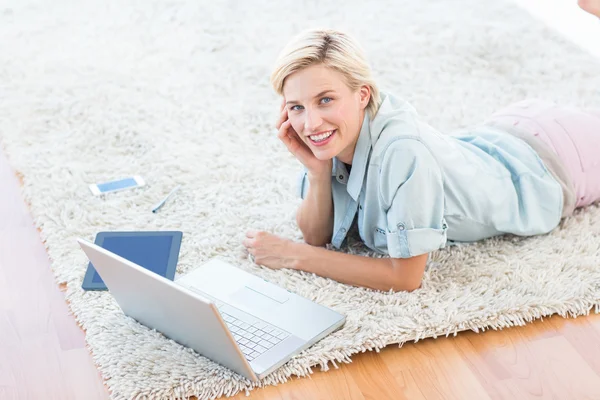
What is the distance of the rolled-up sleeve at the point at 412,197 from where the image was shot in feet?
6.83

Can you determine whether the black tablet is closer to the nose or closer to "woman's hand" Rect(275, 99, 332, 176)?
"woman's hand" Rect(275, 99, 332, 176)

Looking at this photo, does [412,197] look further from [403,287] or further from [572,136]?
[572,136]

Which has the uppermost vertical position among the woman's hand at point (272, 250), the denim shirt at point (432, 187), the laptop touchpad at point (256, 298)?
the denim shirt at point (432, 187)

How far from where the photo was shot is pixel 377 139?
7.06 ft

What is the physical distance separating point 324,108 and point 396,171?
23 centimetres

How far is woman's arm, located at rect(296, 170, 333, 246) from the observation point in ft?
7.61

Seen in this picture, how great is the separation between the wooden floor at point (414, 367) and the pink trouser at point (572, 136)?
474 mm

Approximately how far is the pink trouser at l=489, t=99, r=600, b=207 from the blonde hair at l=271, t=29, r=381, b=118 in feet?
2.10

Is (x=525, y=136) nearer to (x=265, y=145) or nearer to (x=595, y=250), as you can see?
(x=595, y=250)

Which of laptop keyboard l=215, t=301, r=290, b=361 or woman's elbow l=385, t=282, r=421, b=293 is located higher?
woman's elbow l=385, t=282, r=421, b=293

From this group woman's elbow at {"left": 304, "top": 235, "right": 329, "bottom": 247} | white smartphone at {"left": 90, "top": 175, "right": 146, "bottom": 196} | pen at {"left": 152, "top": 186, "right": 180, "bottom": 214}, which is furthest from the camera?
white smartphone at {"left": 90, "top": 175, "right": 146, "bottom": 196}

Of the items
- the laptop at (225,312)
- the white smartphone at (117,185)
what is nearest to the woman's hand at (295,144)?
the laptop at (225,312)

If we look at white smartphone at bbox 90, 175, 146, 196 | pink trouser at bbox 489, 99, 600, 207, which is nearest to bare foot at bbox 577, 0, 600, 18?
pink trouser at bbox 489, 99, 600, 207

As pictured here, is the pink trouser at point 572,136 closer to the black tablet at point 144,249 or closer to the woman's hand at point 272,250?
the woman's hand at point 272,250
